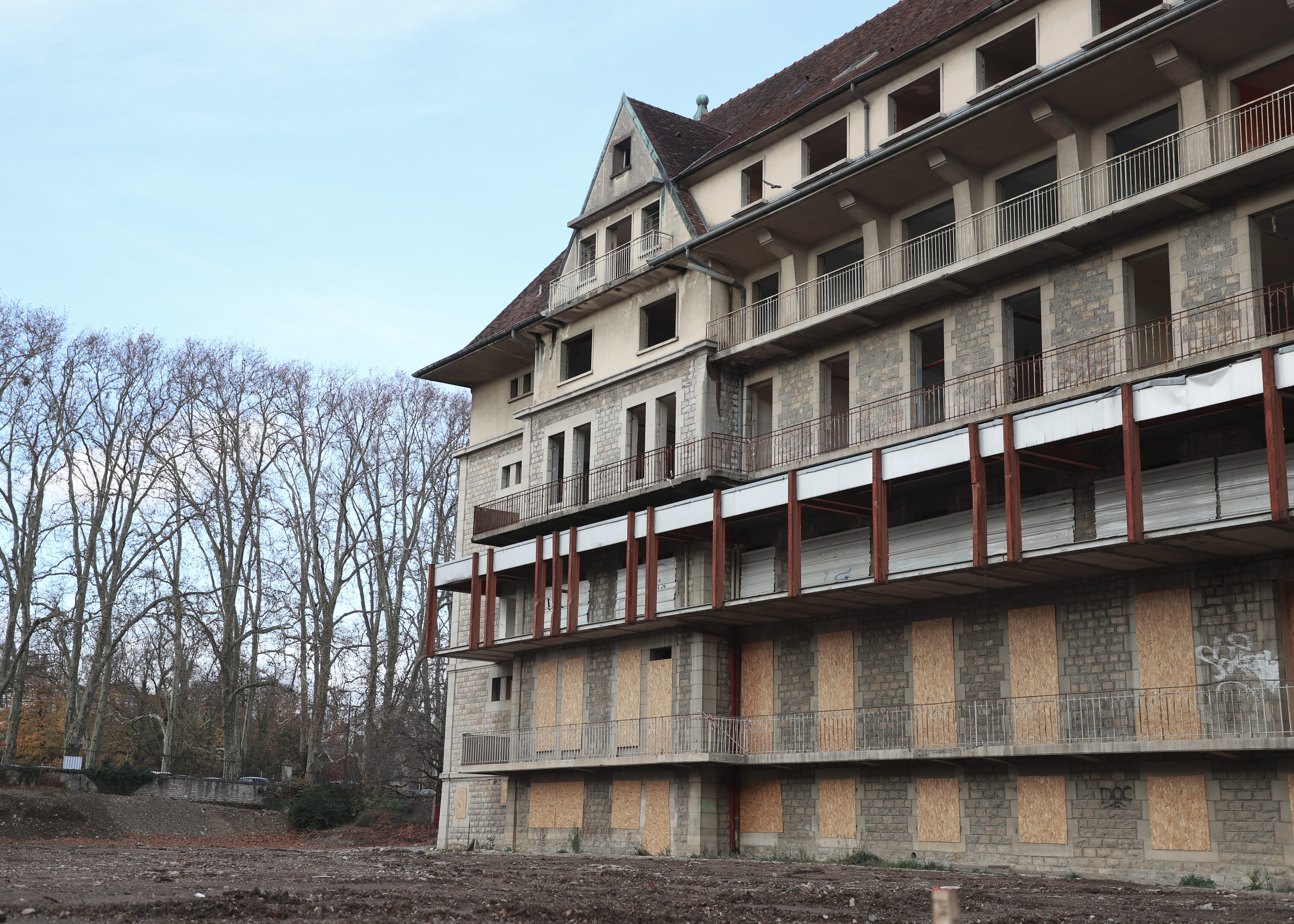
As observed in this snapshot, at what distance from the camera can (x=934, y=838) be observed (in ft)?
76.5

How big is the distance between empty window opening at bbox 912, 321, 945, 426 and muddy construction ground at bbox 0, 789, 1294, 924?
349 inches

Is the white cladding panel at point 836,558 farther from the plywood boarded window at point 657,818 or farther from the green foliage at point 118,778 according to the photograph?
the green foliage at point 118,778

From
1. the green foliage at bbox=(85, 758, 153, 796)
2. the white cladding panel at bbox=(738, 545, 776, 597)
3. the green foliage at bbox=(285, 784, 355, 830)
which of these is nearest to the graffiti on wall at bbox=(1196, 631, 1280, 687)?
the white cladding panel at bbox=(738, 545, 776, 597)

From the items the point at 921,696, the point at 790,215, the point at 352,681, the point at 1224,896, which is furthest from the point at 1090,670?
the point at 352,681

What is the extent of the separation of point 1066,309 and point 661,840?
14.0 meters

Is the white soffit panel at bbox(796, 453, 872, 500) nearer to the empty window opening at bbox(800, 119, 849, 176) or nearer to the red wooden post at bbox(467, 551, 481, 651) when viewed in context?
the empty window opening at bbox(800, 119, 849, 176)

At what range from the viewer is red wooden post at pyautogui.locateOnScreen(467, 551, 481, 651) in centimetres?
3297

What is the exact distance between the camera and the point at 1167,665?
20.6 metres

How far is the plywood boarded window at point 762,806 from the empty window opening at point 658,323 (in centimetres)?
1071

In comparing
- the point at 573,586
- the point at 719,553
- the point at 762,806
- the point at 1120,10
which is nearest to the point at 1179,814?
the point at 762,806

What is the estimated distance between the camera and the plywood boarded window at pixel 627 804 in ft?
94.9

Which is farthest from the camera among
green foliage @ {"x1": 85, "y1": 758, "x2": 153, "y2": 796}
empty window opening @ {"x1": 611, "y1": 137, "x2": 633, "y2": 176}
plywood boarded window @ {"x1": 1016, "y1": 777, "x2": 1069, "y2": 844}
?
green foliage @ {"x1": 85, "y1": 758, "x2": 153, "y2": 796}

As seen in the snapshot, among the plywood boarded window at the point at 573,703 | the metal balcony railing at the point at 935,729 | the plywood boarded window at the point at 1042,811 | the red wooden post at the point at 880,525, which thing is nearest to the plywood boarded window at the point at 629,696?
the metal balcony railing at the point at 935,729

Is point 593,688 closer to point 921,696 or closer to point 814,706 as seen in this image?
point 814,706
